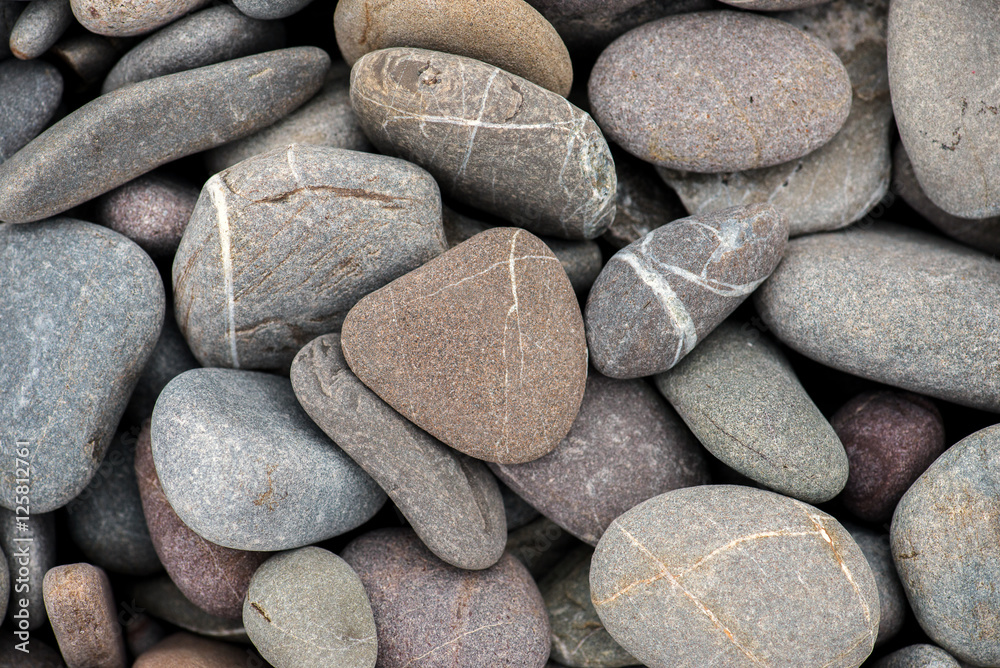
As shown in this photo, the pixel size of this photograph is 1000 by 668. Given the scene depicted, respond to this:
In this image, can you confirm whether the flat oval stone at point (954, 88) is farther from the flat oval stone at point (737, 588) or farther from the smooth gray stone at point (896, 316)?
the flat oval stone at point (737, 588)

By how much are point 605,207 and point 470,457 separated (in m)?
1.03

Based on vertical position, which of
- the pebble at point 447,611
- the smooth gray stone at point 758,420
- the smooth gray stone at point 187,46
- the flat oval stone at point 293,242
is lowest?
the pebble at point 447,611

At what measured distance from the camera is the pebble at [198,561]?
2.36 m

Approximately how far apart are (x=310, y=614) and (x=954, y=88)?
9.18 feet

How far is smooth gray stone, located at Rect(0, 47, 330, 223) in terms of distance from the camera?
2252 millimetres

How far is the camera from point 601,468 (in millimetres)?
2420

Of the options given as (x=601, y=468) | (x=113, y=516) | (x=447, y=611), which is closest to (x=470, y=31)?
(x=601, y=468)

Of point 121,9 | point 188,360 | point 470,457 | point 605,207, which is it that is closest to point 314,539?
point 470,457

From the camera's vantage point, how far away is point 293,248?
Answer: 2.29m

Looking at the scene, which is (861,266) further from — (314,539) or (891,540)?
(314,539)

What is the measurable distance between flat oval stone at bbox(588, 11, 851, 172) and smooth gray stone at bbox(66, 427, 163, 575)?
2244mm

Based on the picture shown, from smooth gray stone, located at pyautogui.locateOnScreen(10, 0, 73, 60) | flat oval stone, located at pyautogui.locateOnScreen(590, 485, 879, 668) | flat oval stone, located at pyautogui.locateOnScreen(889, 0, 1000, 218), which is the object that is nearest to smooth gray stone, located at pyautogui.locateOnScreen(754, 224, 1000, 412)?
flat oval stone, located at pyautogui.locateOnScreen(889, 0, 1000, 218)

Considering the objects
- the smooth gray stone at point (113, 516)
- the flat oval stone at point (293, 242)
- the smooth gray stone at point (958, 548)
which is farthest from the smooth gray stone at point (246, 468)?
the smooth gray stone at point (958, 548)

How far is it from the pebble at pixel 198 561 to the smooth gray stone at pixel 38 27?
1.50m
